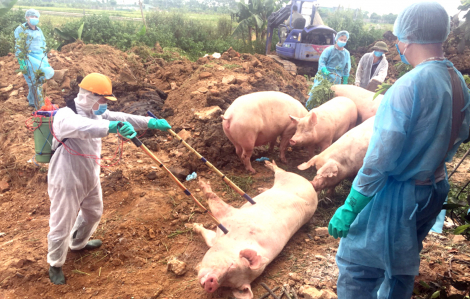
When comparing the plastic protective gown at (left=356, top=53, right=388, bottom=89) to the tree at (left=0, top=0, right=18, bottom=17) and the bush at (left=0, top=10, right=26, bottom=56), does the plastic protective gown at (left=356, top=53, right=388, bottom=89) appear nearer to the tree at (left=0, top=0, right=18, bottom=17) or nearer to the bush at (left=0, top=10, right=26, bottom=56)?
the tree at (left=0, top=0, right=18, bottom=17)

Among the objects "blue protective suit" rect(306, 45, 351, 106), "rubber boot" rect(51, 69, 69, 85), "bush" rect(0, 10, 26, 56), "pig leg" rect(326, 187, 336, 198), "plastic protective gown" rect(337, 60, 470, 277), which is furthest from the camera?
"bush" rect(0, 10, 26, 56)

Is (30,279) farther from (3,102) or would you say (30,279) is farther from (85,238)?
(3,102)

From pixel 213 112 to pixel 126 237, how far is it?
142 inches

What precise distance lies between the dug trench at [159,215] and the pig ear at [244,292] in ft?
0.61

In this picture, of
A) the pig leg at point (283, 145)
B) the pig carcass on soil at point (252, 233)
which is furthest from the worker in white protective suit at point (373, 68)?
the pig carcass on soil at point (252, 233)

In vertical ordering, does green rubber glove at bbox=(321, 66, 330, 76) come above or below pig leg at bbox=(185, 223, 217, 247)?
above

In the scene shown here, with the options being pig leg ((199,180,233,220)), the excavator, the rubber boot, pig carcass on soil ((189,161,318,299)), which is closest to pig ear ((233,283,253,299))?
pig carcass on soil ((189,161,318,299))

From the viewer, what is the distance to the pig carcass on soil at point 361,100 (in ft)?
21.3

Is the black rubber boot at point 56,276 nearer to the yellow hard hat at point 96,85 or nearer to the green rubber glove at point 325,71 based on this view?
the yellow hard hat at point 96,85

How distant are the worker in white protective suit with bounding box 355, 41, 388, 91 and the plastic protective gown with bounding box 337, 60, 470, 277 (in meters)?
6.12

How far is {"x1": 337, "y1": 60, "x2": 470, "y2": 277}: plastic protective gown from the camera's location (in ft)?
6.81

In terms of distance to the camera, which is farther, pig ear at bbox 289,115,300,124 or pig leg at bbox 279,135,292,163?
pig leg at bbox 279,135,292,163

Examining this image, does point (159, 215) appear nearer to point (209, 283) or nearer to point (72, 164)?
point (72, 164)

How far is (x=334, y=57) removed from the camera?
8320 millimetres
